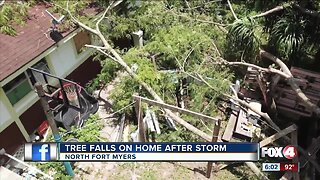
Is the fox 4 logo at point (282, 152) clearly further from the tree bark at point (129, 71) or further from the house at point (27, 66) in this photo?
the house at point (27, 66)

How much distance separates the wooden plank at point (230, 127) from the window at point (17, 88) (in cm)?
565

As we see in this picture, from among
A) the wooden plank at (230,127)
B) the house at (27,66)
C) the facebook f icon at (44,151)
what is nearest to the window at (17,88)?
the house at (27,66)

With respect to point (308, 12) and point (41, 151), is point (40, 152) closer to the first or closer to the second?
point (41, 151)

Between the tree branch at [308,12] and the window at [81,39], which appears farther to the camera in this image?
the window at [81,39]

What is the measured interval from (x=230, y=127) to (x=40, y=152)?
17.7ft

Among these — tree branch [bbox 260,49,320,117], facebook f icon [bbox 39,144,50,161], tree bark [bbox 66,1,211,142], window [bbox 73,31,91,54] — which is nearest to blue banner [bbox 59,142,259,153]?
facebook f icon [bbox 39,144,50,161]

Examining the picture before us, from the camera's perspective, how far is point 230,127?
8992 millimetres

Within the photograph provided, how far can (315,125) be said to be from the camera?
8766 millimetres

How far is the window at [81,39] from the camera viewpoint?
1042 centimetres

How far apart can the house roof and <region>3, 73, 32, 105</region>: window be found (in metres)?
0.74

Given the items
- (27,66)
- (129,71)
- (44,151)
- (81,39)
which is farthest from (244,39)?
(44,151)

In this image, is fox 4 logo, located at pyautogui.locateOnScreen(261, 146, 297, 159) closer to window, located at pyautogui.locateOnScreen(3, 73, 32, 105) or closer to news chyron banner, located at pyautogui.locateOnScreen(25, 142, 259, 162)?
news chyron banner, located at pyautogui.locateOnScreen(25, 142, 259, 162)

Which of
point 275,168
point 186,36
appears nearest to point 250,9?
point 186,36

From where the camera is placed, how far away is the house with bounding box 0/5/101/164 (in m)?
8.27
